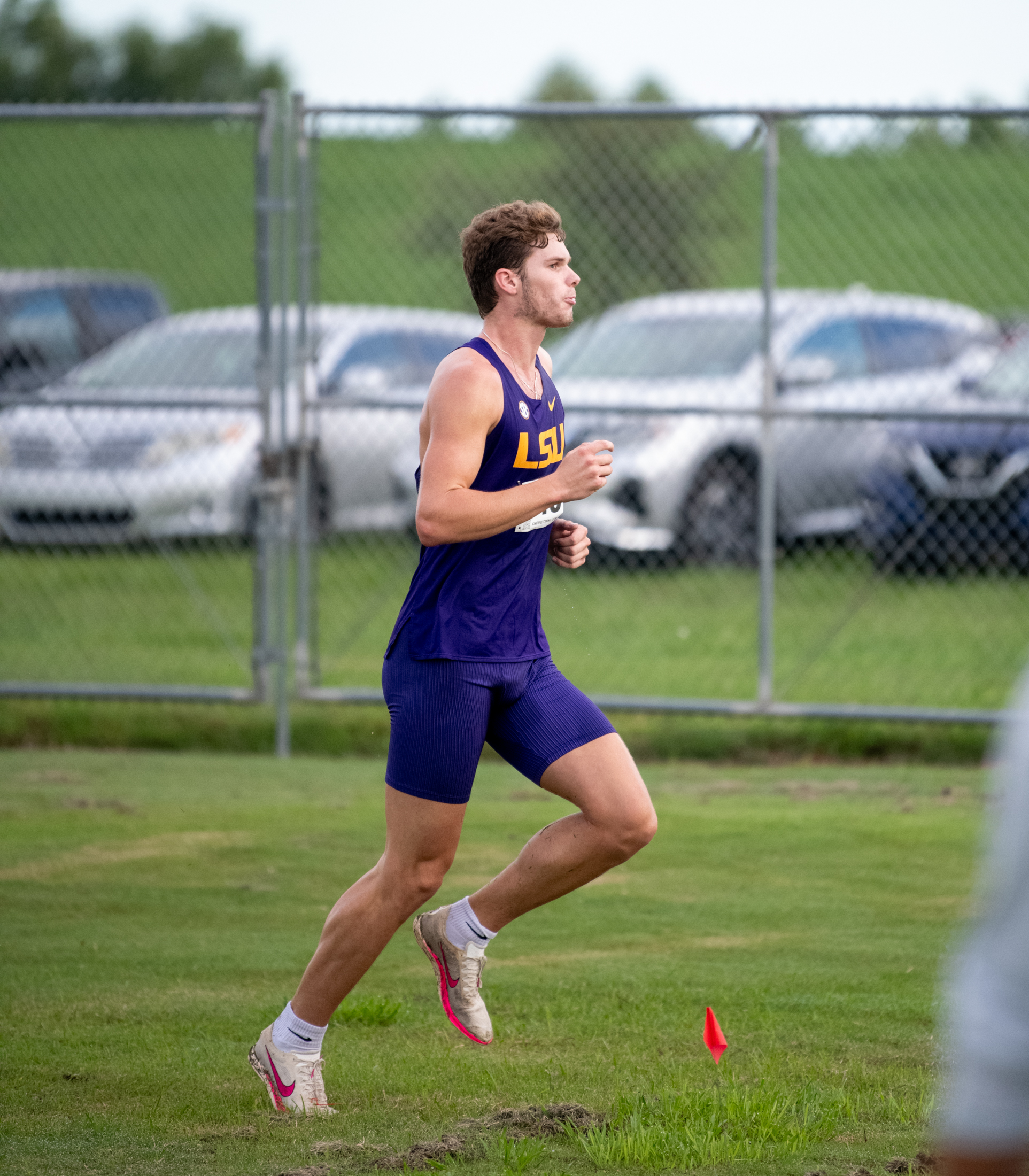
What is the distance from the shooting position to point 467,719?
12.0 ft

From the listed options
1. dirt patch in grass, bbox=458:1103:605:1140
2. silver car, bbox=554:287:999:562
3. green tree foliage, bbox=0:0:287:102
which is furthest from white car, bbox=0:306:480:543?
green tree foliage, bbox=0:0:287:102

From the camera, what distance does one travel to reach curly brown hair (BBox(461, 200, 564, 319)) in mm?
3807

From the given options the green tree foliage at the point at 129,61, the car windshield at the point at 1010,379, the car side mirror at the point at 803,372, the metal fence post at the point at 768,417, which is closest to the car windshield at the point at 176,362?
the car side mirror at the point at 803,372

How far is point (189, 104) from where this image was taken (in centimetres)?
710

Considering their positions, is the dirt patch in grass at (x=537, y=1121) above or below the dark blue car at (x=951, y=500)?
below

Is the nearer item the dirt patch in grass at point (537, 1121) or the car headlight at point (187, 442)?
the dirt patch in grass at point (537, 1121)

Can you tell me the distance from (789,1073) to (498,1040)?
757mm

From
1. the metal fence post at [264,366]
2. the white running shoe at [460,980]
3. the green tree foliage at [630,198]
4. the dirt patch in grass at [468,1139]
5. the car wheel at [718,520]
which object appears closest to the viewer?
the dirt patch in grass at [468,1139]

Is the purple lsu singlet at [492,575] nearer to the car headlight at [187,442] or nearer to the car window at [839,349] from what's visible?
the car headlight at [187,442]

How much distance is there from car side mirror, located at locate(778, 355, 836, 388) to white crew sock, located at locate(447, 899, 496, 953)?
591 cm

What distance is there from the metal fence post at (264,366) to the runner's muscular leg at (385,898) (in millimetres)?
3981

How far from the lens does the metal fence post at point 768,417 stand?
7184mm

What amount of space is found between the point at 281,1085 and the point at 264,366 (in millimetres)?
4394

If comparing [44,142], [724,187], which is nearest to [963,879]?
[724,187]
